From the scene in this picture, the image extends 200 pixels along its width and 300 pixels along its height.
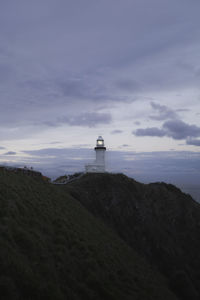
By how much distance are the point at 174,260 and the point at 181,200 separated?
10495 mm

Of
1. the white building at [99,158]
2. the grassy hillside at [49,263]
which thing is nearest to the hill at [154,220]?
the white building at [99,158]

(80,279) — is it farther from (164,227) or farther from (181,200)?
(181,200)

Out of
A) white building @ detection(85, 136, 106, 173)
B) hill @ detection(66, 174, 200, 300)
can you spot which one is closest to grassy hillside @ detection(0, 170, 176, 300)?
hill @ detection(66, 174, 200, 300)

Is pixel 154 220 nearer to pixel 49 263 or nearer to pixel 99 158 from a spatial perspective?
pixel 99 158

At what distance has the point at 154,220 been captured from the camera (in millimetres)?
25094

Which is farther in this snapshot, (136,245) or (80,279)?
(136,245)

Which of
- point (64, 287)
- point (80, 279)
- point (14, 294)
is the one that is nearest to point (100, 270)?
point (80, 279)

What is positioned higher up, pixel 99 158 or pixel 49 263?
pixel 99 158

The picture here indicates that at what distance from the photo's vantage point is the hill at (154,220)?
20.4 metres

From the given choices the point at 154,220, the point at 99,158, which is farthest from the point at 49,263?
the point at 99,158

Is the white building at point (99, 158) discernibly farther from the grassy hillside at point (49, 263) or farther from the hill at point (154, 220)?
the grassy hillside at point (49, 263)

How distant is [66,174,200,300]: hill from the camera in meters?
20.4

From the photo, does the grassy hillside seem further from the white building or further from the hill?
the white building

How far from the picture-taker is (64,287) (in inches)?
255
